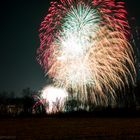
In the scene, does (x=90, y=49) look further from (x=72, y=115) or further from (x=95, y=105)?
(x=95, y=105)

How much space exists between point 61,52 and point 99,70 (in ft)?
15.6

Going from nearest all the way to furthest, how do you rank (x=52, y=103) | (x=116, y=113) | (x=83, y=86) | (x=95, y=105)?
(x=83, y=86) < (x=116, y=113) < (x=95, y=105) < (x=52, y=103)

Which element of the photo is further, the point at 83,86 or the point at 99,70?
the point at 83,86

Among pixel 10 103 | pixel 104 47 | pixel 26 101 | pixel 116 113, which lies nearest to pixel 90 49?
pixel 104 47

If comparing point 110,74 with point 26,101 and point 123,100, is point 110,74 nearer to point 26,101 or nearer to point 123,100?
point 123,100

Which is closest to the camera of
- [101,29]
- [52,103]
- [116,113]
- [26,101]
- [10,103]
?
[101,29]

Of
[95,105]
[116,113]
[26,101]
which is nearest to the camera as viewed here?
[116,113]

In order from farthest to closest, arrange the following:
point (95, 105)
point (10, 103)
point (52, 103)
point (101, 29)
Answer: point (10, 103)
point (52, 103)
point (95, 105)
point (101, 29)

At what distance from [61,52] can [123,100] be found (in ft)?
196

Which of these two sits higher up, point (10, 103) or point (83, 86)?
point (10, 103)

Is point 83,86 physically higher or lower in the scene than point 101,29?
lower

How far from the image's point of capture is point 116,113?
232ft

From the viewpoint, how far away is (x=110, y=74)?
4000 centimetres

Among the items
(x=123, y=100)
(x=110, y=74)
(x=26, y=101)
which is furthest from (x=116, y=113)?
(x=26, y=101)
